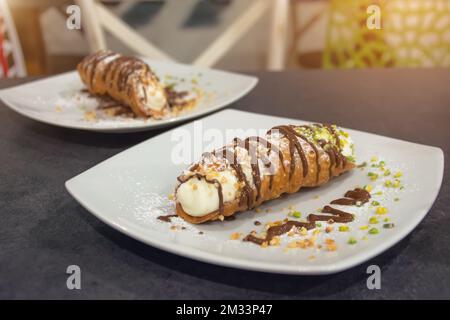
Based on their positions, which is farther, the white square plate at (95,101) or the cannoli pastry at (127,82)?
the cannoli pastry at (127,82)

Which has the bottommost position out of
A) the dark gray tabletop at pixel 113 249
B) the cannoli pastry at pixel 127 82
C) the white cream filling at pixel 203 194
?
the dark gray tabletop at pixel 113 249

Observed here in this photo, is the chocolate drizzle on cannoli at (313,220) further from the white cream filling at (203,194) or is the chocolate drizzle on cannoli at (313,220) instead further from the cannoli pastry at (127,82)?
the cannoli pastry at (127,82)

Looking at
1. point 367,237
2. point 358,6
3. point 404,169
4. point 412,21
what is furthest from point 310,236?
point 412,21

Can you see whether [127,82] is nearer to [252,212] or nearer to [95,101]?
[95,101]

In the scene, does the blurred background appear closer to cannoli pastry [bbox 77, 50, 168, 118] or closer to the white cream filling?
cannoli pastry [bbox 77, 50, 168, 118]

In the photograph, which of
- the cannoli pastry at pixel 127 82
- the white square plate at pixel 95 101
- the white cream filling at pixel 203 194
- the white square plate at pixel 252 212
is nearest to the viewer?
the white square plate at pixel 252 212

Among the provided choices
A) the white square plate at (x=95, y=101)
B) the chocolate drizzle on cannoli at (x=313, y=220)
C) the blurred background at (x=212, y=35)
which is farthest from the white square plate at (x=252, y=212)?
the blurred background at (x=212, y=35)
